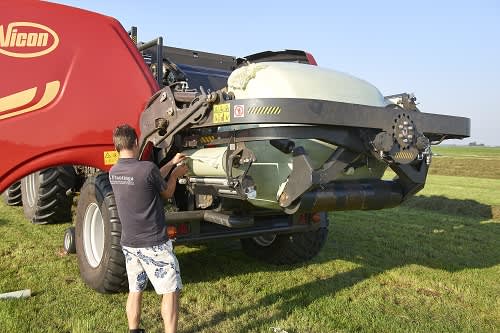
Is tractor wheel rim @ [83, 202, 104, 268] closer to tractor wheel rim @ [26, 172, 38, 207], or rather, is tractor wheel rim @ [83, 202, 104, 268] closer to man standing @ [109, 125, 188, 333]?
man standing @ [109, 125, 188, 333]

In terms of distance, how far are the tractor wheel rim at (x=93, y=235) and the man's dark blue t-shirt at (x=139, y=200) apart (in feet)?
4.65

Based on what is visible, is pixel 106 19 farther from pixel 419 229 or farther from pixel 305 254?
pixel 419 229

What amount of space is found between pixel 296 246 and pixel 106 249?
2.08m

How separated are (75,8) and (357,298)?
3.47m

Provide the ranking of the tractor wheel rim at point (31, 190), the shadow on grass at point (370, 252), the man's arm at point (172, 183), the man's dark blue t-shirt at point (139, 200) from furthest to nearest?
the tractor wheel rim at point (31, 190)
the shadow on grass at point (370, 252)
the man's arm at point (172, 183)
the man's dark blue t-shirt at point (139, 200)

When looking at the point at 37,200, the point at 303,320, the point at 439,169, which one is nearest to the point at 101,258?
the point at 303,320

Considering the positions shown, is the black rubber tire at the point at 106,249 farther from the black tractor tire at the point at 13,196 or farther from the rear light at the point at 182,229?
the black tractor tire at the point at 13,196

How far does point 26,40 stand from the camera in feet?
12.5

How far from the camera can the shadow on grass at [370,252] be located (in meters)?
4.21

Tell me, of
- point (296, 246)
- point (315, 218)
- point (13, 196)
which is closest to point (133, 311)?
point (315, 218)

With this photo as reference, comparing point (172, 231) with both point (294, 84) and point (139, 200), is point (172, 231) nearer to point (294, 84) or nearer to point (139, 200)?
point (139, 200)

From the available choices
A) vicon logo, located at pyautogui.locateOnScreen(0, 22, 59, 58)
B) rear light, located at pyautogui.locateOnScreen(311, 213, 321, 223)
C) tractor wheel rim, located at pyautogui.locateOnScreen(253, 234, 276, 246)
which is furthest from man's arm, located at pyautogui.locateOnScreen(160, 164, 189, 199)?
tractor wheel rim, located at pyautogui.locateOnScreen(253, 234, 276, 246)

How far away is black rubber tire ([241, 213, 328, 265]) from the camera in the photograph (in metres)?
5.11

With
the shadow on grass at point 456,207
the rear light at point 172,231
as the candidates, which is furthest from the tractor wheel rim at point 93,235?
the shadow on grass at point 456,207
